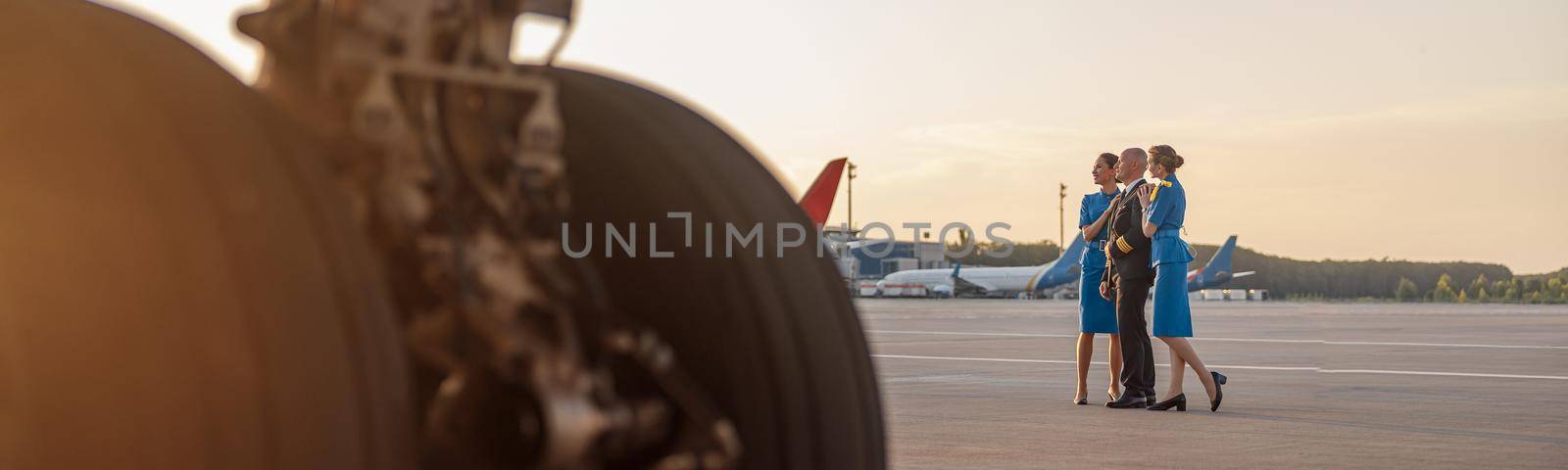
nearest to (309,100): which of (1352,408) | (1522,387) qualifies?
(1352,408)

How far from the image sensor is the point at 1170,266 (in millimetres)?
8320

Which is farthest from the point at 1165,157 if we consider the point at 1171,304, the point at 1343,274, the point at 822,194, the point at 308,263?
the point at 1343,274

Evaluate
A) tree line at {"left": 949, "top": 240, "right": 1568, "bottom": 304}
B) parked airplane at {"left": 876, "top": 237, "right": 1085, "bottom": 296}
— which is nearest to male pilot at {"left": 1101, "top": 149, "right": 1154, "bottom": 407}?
parked airplane at {"left": 876, "top": 237, "right": 1085, "bottom": 296}

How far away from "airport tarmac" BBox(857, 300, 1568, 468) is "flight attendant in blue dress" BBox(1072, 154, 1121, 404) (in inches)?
9.1

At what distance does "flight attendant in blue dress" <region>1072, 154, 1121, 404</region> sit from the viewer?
866 cm

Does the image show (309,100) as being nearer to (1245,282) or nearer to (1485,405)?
(1485,405)

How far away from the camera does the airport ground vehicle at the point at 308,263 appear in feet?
5.15

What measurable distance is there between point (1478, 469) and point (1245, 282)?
348ft

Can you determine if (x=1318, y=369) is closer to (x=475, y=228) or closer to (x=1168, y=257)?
(x=1168, y=257)

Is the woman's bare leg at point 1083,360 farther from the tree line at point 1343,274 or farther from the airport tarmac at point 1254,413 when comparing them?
the tree line at point 1343,274

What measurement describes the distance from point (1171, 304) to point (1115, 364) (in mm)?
601

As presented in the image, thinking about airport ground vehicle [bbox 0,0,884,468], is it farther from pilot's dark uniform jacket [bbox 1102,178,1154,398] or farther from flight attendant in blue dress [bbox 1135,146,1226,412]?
pilot's dark uniform jacket [bbox 1102,178,1154,398]

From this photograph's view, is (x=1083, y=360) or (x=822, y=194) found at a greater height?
(x=822, y=194)

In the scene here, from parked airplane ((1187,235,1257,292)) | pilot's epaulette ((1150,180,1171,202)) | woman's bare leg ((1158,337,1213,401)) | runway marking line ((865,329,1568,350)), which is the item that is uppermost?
parked airplane ((1187,235,1257,292))
